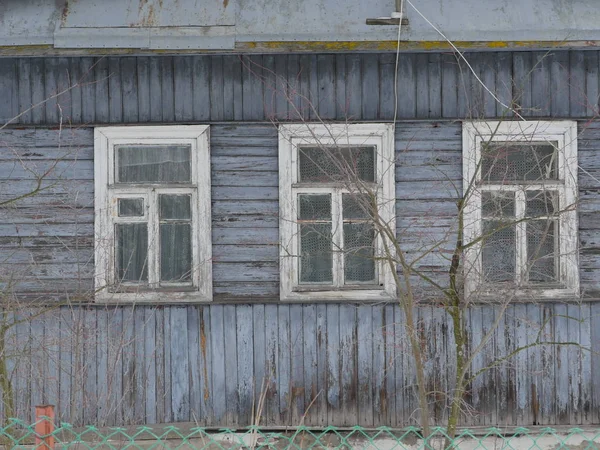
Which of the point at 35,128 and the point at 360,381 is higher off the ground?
the point at 35,128

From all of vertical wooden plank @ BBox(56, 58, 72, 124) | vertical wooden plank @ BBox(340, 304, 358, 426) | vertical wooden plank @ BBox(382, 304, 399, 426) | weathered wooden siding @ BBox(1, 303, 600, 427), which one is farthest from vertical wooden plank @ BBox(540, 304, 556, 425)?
vertical wooden plank @ BBox(56, 58, 72, 124)

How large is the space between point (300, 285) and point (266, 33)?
6.48ft

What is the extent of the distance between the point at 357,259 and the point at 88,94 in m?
2.53

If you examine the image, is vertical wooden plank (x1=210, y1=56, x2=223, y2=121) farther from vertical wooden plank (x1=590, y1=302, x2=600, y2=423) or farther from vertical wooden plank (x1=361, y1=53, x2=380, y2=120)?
vertical wooden plank (x1=590, y1=302, x2=600, y2=423)

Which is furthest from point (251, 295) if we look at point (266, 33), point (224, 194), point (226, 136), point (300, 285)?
point (266, 33)

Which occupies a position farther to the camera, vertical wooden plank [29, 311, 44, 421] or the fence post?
vertical wooden plank [29, 311, 44, 421]

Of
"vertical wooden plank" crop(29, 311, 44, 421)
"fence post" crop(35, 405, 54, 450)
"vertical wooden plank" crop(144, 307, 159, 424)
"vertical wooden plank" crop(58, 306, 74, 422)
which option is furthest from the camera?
"vertical wooden plank" crop(144, 307, 159, 424)

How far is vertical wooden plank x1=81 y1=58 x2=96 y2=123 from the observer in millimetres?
6188

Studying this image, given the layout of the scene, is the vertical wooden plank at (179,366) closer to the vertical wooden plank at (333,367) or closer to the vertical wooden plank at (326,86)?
the vertical wooden plank at (333,367)

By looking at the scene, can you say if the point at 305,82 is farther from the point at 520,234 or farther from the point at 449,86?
the point at 520,234

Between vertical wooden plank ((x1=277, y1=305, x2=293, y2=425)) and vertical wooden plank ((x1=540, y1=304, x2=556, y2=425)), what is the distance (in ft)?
6.61

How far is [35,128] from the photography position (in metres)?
6.22

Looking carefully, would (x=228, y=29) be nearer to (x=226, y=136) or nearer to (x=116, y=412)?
(x=226, y=136)

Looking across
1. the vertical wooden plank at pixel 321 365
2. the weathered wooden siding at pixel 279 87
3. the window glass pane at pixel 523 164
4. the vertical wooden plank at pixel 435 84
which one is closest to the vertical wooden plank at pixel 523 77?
the weathered wooden siding at pixel 279 87
